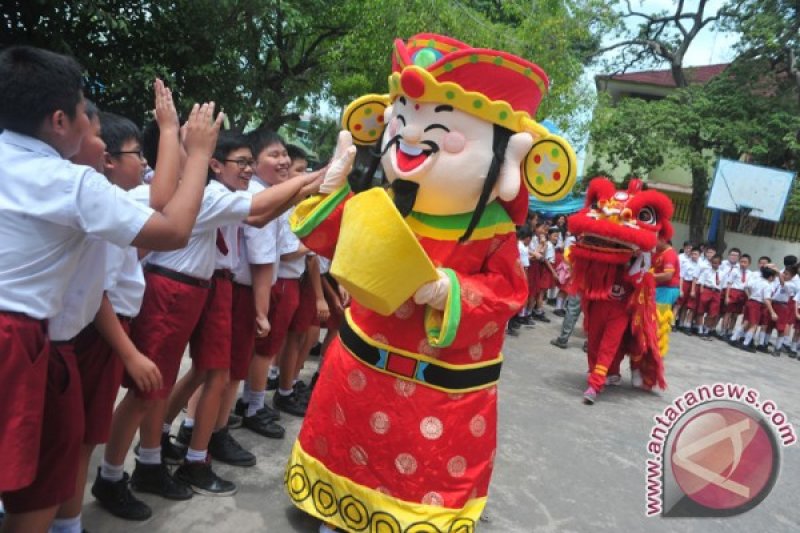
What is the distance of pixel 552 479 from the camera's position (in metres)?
3.90

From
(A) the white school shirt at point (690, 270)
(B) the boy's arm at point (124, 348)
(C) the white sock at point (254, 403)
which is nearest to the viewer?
(B) the boy's arm at point (124, 348)

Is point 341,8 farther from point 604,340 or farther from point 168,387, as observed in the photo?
point 168,387

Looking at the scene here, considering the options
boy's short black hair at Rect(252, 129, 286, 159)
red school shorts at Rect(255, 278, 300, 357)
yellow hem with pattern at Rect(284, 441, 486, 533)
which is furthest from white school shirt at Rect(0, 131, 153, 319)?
red school shorts at Rect(255, 278, 300, 357)

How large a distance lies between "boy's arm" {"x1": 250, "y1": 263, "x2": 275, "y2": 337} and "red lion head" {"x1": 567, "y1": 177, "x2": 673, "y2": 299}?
3.22m

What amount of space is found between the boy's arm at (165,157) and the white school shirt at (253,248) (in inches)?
48.1

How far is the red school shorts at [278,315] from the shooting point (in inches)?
151

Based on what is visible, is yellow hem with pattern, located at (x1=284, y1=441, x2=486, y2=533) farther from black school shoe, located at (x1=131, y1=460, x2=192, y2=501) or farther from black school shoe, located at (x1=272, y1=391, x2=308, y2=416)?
black school shoe, located at (x1=272, y1=391, x2=308, y2=416)

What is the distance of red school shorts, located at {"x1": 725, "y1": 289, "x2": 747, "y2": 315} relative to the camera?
11.9m

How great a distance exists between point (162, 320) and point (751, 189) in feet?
52.3

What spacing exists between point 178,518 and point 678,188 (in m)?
21.7

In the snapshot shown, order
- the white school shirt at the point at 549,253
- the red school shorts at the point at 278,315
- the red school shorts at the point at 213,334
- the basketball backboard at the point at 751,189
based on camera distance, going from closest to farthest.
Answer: the red school shorts at the point at 213,334
the red school shorts at the point at 278,315
the white school shirt at the point at 549,253
the basketball backboard at the point at 751,189

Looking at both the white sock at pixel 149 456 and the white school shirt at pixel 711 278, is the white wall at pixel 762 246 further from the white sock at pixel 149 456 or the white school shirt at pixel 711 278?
the white sock at pixel 149 456

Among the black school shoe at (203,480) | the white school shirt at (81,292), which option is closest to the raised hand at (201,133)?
the white school shirt at (81,292)

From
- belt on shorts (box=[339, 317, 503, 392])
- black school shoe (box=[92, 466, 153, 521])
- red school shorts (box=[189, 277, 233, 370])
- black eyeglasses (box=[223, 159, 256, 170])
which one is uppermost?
black eyeglasses (box=[223, 159, 256, 170])
